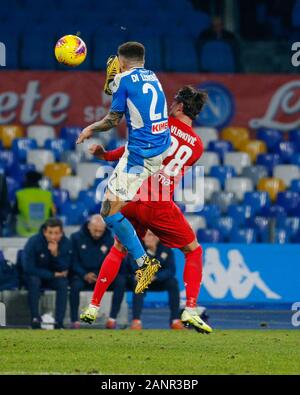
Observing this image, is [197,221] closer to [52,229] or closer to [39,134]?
[39,134]

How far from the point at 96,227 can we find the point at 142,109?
207 inches

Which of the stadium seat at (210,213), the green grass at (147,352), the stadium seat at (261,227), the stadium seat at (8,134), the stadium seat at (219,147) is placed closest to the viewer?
the green grass at (147,352)

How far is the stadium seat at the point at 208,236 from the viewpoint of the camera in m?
20.2

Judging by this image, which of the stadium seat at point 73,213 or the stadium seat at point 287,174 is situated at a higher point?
the stadium seat at point 287,174

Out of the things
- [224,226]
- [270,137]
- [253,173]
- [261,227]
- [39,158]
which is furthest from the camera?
[270,137]

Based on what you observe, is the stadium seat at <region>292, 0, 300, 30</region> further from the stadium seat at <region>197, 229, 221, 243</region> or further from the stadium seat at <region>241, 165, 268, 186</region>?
the stadium seat at <region>197, 229, 221, 243</region>

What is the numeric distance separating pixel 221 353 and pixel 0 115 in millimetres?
12402

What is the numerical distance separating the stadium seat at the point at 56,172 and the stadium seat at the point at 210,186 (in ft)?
7.61

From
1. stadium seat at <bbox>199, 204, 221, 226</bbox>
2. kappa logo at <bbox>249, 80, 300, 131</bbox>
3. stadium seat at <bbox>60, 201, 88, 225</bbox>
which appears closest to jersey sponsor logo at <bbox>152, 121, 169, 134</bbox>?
stadium seat at <bbox>60, 201, 88, 225</bbox>

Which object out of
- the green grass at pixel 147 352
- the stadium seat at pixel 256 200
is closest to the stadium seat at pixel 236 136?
the stadium seat at pixel 256 200

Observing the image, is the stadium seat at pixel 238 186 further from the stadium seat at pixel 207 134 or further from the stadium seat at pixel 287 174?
the stadium seat at pixel 207 134

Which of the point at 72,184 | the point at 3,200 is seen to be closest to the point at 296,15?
the point at 72,184

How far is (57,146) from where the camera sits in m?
22.3
